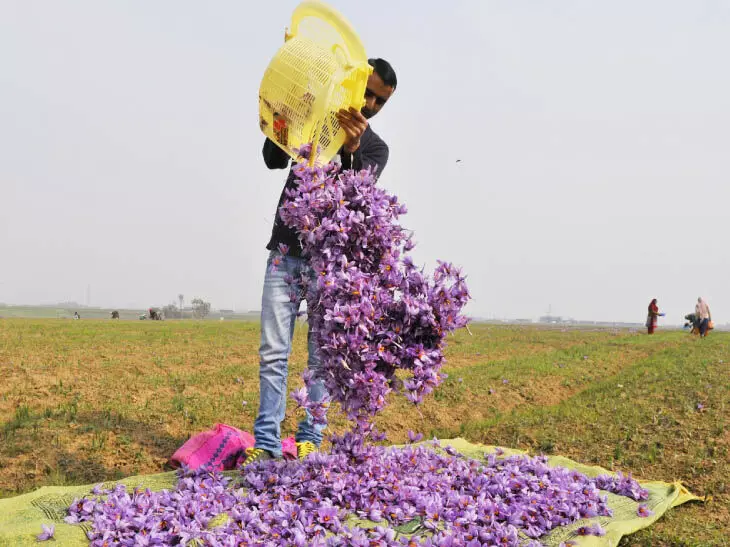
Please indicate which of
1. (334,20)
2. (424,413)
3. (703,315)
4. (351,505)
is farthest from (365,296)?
(703,315)

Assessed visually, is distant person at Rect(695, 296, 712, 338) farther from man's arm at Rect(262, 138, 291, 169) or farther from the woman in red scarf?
man's arm at Rect(262, 138, 291, 169)

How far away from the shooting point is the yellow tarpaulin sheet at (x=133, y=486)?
13.3 ft

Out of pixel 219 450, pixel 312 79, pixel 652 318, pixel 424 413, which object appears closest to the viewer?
pixel 312 79

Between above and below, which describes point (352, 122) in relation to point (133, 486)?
above

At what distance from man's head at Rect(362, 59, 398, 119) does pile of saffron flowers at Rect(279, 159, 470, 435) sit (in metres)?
0.83

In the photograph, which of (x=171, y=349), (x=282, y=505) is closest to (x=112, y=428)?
(x=282, y=505)

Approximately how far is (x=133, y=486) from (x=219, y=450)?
44.0 inches

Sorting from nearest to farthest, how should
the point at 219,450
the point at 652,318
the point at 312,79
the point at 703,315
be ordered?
the point at 312,79 < the point at 219,450 < the point at 703,315 < the point at 652,318

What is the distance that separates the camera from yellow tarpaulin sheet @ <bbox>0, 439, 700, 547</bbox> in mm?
4043

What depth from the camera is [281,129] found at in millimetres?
4465

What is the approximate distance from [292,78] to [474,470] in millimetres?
4040

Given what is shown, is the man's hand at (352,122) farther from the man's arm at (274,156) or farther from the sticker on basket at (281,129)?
the man's arm at (274,156)

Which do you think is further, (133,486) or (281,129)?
(133,486)

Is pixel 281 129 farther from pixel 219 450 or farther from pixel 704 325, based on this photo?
pixel 704 325
